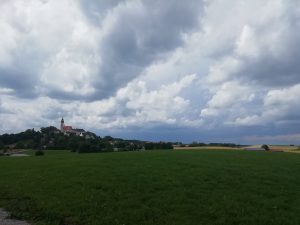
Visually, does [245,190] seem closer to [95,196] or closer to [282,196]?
[282,196]

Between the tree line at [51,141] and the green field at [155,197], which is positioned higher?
the tree line at [51,141]

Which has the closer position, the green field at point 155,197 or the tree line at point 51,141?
the green field at point 155,197

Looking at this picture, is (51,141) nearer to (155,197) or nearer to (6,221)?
(155,197)

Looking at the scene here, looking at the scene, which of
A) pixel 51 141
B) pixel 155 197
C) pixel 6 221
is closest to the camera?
pixel 6 221

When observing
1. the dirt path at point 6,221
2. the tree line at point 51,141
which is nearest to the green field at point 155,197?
the dirt path at point 6,221

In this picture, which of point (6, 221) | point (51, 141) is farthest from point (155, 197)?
point (51, 141)

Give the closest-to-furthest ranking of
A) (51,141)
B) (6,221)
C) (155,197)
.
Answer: (6,221), (155,197), (51,141)

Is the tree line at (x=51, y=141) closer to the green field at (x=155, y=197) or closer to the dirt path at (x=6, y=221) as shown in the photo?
the green field at (x=155, y=197)

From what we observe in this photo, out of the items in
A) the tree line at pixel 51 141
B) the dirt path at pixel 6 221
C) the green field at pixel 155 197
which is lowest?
the dirt path at pixel 6 221

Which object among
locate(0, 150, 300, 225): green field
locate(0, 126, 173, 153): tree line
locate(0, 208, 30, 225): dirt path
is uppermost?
locate(0, 126, 173, 153): tree line

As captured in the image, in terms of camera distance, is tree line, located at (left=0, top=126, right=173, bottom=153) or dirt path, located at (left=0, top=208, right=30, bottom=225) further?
tree line, located at (left=0, top=126, right=173, bottom=153)

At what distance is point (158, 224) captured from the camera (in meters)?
13.7

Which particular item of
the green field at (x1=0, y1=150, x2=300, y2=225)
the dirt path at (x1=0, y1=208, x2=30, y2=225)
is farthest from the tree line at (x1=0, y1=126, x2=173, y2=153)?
the dirt path at (x1=0, y1=208, x2=30, y2=225)

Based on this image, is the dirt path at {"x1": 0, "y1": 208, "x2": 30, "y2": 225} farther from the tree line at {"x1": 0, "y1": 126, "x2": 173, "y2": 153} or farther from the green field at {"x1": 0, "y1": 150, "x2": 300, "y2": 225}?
the tree line at {"x1": 0, "y1": 126, "x2": 173, "y2": 153}
